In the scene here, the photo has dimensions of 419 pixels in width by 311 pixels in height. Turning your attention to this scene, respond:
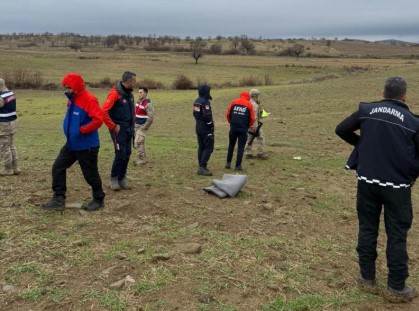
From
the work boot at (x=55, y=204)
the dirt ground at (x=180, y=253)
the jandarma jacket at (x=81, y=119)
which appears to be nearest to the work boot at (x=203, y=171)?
the dirt ground at (x=180, y=253)

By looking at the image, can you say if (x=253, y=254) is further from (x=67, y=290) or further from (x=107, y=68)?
(x=107, y=68)

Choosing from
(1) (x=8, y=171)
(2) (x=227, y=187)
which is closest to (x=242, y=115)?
(2) (x=227, y=187)

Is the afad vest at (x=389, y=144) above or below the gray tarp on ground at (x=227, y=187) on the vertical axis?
above

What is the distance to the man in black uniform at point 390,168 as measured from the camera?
15.9 ft

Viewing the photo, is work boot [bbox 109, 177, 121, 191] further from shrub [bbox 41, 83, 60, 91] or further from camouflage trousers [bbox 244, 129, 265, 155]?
shrub [bbox 41, 83, 60, 91]

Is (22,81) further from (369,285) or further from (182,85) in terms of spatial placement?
(369,285)

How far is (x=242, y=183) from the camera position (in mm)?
8695

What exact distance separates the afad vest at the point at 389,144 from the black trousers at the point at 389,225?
0.12 meters

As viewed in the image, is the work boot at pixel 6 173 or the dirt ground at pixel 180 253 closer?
the dirt ground at pixel 180 253

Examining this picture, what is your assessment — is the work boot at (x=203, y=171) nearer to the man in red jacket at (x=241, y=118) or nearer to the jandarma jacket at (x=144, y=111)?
the man in red jacket at (x=241, y=118)

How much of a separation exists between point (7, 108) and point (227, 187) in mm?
4660

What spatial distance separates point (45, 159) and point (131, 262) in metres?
7.22

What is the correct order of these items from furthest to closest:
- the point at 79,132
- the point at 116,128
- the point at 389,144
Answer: the point at 116,128
the point at 79,132
the point at 389,144

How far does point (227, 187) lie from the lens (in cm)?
849
